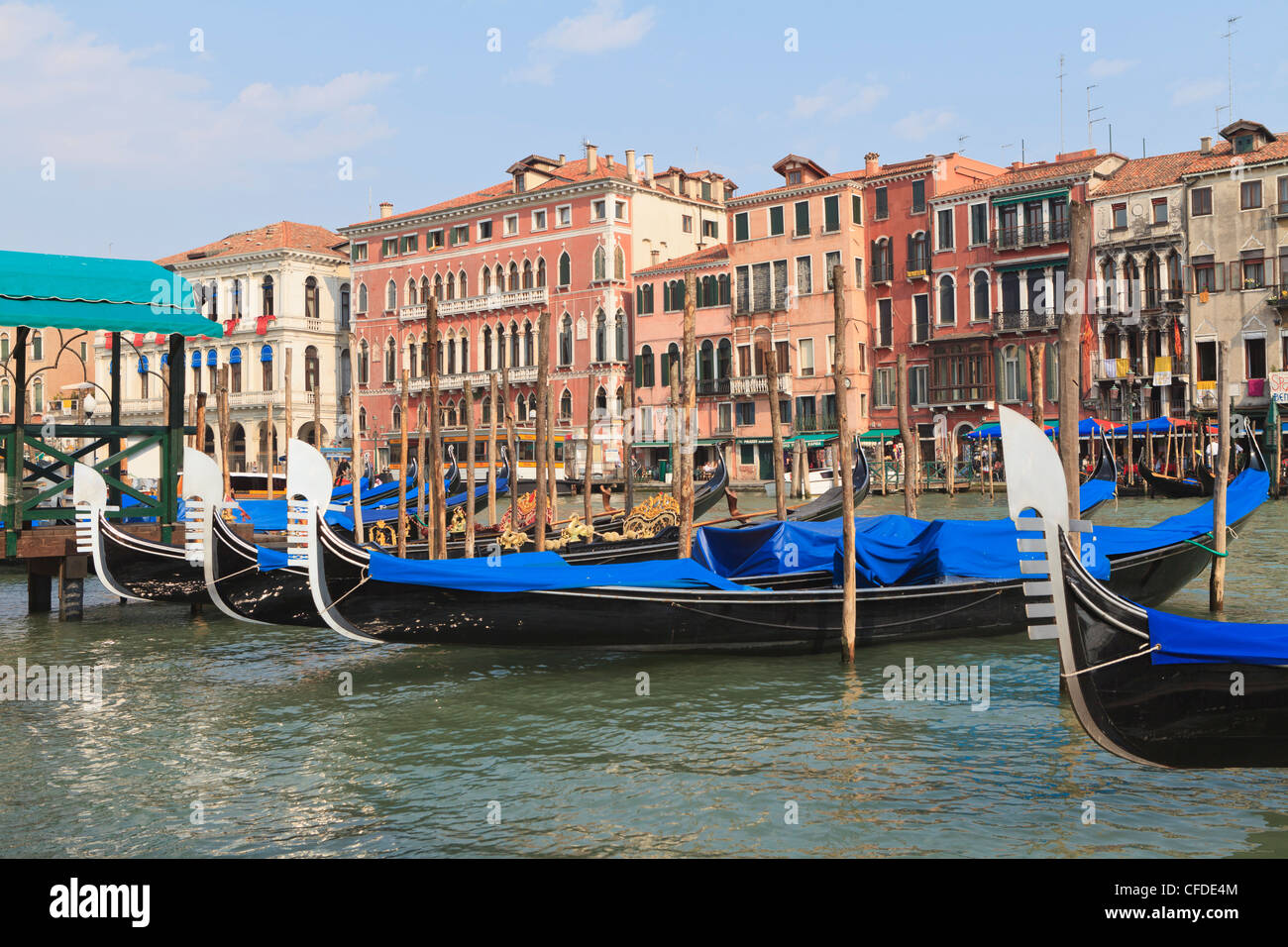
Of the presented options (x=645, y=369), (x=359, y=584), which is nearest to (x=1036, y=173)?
(x=645, y=369)

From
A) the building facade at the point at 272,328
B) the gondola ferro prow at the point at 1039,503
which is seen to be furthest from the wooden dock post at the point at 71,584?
the building facade at the point at 272,328

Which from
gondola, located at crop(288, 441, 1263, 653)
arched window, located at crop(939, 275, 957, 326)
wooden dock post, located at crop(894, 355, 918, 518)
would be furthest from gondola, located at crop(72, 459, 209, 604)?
arched window, located at crop(939, 275, 957, 326)

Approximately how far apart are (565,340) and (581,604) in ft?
100

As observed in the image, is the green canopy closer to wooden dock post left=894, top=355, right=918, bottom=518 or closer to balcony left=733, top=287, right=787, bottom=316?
wooden dock post left=894, top=355, right=918, bottom=518

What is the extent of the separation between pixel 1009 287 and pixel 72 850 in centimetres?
2893

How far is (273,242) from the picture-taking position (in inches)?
1736

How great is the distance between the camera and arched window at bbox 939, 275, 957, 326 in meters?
32.1

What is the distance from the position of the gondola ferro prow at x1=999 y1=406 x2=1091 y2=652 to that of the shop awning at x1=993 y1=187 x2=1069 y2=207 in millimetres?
27106

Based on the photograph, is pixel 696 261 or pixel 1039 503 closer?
pixel 1039 503

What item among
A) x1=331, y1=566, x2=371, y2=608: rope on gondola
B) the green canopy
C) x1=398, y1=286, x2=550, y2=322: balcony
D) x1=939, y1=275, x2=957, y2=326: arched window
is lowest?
x1=331, y1=566, x2=371, y2=608: rope on gondola

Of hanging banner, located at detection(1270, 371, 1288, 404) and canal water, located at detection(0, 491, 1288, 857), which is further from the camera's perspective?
hanging banner, located at detection(1270, 371, 1288, 404)

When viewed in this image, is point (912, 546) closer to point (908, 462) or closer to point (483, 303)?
point (908, 462)
